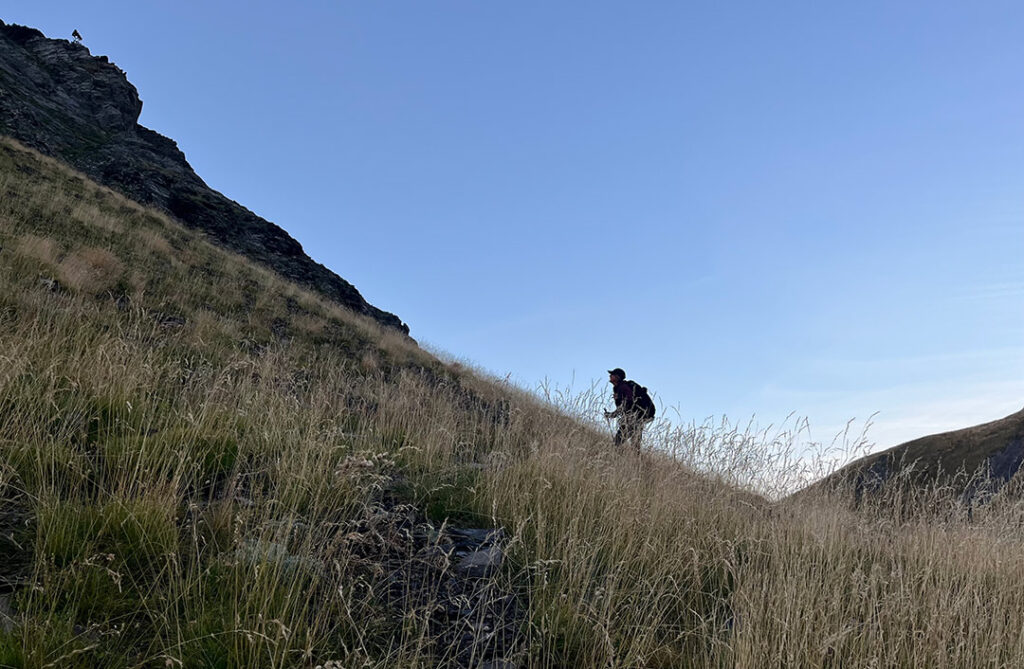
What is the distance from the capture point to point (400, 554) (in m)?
3.11

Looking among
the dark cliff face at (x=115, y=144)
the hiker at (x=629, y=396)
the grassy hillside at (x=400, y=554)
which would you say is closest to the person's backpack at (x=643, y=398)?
the hiker at (x=629, y=396)

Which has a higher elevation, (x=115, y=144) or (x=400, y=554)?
(x=115, y=144)

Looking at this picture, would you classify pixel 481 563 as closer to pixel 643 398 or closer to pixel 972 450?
pixel 643 398

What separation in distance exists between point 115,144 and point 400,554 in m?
32.2

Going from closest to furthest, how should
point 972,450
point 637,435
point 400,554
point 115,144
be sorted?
point 400,554, point 637,435, point 972,450, point 115,144

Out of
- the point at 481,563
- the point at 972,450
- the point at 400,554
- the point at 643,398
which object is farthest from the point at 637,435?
the point at 972,450

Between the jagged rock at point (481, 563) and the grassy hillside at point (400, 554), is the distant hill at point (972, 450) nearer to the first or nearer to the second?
the grassy hillside at point (400, 554)

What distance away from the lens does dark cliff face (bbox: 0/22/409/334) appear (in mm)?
22688

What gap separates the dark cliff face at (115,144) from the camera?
22688 millimetres

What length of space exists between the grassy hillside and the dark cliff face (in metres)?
18.9

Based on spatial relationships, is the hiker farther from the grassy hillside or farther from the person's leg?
the grassy hillside

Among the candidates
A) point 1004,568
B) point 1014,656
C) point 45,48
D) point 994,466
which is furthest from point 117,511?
point 45,48

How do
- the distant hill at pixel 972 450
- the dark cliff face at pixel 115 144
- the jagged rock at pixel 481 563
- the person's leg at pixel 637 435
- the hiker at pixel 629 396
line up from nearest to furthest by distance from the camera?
the jagged rock at pixel 481 563 < the person's leg at pixel 637 435 < the hiker at pixel 629 396 < the distant hill at pixel 972 450 < the dark cliff face at pixel 115 144

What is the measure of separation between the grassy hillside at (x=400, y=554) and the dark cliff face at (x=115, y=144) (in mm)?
18948
